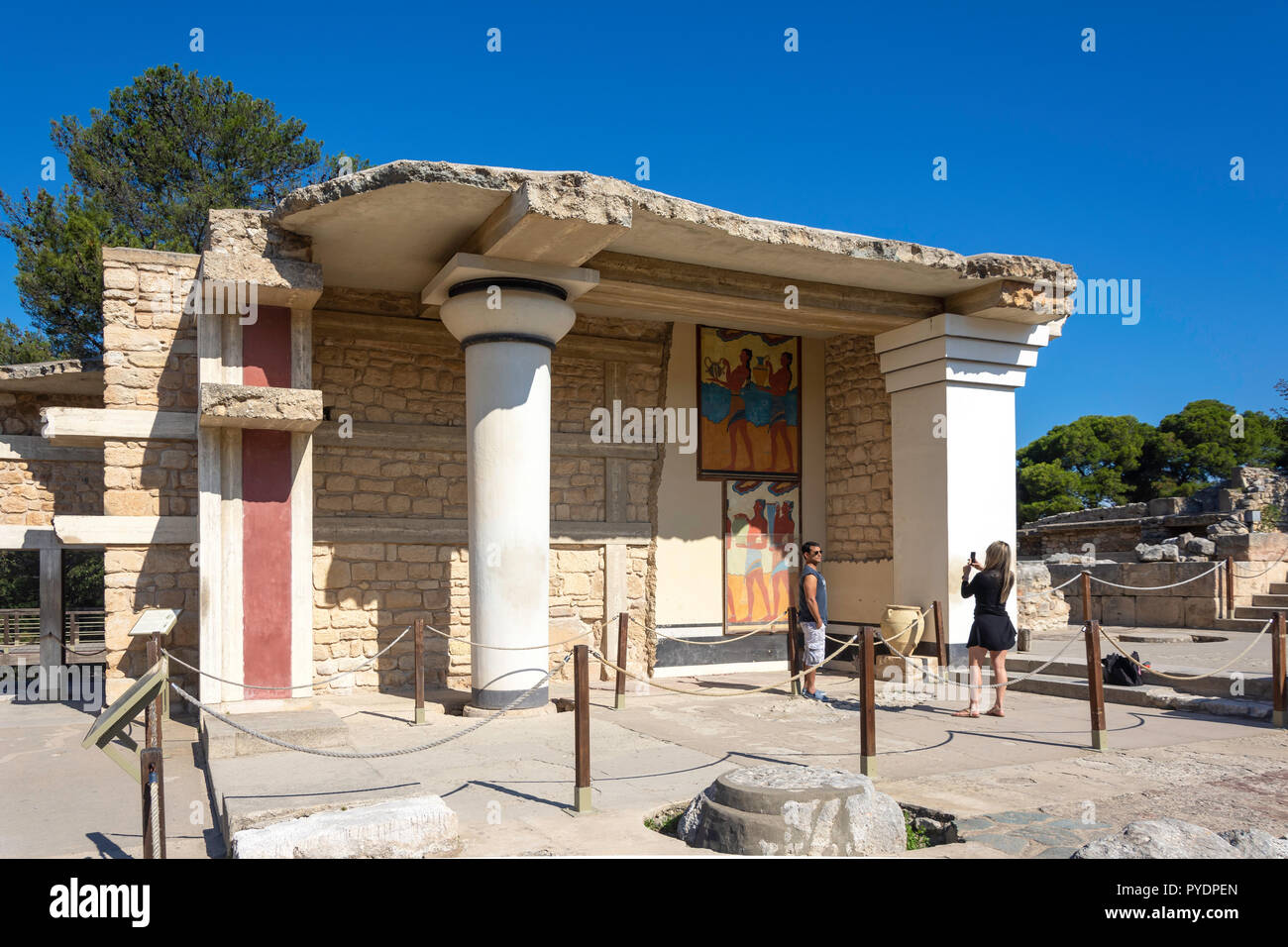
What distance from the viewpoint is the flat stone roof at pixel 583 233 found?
6938 millimetres

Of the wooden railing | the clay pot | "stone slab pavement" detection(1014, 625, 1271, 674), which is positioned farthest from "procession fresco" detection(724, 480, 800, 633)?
the wooden railing

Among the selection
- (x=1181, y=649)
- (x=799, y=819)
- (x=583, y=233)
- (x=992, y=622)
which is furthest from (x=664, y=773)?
(x=1181, y=649)

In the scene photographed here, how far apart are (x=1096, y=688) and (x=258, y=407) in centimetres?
655

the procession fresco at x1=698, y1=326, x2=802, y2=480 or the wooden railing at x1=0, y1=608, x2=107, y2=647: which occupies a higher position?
the procession fresco at x1=698, y1=326, x2=802, y2=480

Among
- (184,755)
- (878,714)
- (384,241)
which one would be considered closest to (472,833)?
(184,755)

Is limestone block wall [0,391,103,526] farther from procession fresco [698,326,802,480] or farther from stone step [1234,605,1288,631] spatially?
stone step [1234,605,1288,631]

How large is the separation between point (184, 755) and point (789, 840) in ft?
16.0

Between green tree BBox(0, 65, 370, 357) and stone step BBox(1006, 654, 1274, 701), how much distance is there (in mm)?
15870

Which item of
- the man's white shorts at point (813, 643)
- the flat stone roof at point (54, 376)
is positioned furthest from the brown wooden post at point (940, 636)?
the flat stone roof at point (54, 376)

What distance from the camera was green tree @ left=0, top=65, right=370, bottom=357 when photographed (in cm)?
1775

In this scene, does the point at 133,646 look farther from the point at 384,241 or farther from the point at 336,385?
the point at 384,241

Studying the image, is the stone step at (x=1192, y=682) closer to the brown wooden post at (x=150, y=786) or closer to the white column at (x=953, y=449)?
the white column at (x=953, y=449)

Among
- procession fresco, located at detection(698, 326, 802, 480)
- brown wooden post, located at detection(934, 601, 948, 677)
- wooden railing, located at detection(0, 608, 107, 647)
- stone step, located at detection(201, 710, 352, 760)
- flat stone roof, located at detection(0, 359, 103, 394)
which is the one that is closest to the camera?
stone step, located at detection(201, 710, 352, 760)

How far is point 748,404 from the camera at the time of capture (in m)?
11.5
